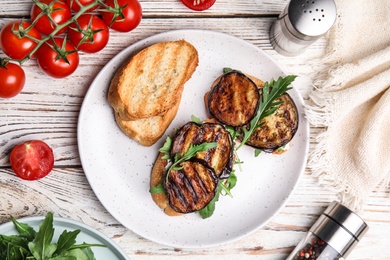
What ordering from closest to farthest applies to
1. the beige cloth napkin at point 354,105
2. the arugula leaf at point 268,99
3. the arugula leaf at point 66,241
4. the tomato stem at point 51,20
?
the tomato stem at point 51,20, the arugula leaf at point 66,241, the arugula leaf at point 268,99, the beige cloth napkin at point 354,105

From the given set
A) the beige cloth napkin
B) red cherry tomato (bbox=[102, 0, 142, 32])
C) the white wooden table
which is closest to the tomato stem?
red cherry tomato (bbox=[102, 0, 142, 32])

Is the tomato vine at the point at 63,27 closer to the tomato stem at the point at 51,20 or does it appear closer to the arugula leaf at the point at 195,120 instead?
the tomato stem at the point at 51,20

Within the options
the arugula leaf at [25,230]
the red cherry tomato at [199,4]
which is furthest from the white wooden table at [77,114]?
the arugula leaf at [25,230]

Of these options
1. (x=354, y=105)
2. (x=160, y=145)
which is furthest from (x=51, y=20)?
(x=354, y=105)

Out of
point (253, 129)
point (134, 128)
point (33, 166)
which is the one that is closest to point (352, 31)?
point (253, 129)

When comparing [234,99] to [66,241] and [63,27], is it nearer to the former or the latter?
[63,27]

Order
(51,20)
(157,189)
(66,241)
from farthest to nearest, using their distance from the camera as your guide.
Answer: (157,189), (66,241), (51,20)
